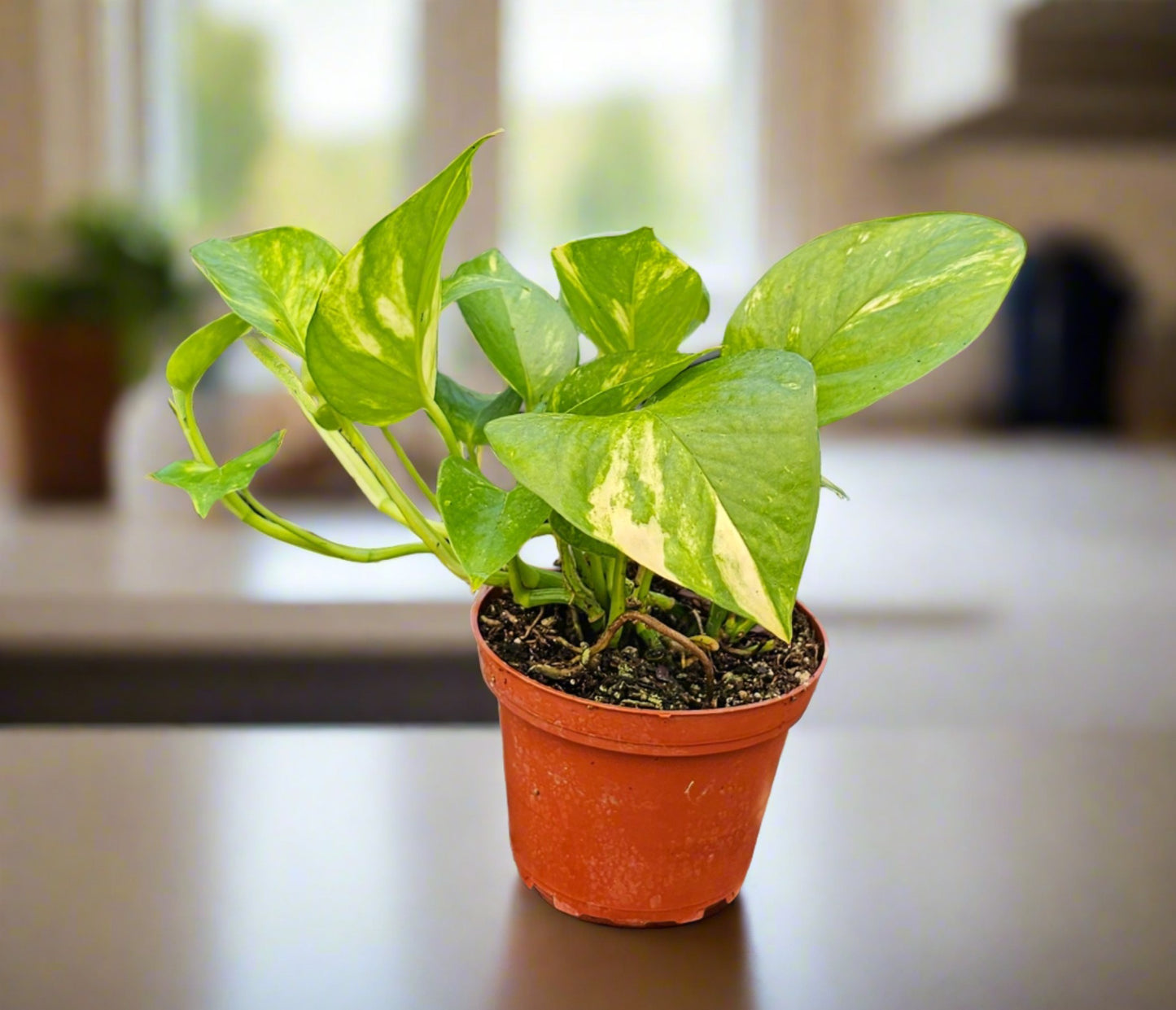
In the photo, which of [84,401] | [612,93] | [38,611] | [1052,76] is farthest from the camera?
[612,93]

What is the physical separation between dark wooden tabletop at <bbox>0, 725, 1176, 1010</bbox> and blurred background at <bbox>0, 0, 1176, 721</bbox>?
27.5 inches

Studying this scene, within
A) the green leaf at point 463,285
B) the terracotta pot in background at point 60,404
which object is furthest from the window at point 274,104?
the green leaf at point 463,285

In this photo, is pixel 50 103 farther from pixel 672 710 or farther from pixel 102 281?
pixel 672 710

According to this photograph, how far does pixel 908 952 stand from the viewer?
0.42m

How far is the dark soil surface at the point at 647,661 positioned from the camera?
15.3 inches

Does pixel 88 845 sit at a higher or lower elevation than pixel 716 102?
lower

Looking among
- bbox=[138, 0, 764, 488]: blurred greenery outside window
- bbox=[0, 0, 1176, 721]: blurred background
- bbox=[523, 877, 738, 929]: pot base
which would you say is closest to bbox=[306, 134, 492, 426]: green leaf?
bbox=[523, 877, 738, 929]: pot base

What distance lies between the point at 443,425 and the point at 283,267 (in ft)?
0.27

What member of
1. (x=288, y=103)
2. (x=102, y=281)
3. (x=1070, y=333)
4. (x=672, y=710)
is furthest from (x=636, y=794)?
(x=288, y=103)

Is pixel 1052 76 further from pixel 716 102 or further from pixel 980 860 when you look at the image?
pixel 980 860

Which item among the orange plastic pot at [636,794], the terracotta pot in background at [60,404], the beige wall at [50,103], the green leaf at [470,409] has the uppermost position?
the beige wall at [50,103]

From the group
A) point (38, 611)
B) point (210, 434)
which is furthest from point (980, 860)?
point (210, 434)

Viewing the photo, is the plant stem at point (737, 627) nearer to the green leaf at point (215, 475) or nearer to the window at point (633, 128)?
the green leaf at point (215, 475)

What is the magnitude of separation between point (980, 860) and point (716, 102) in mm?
2372
